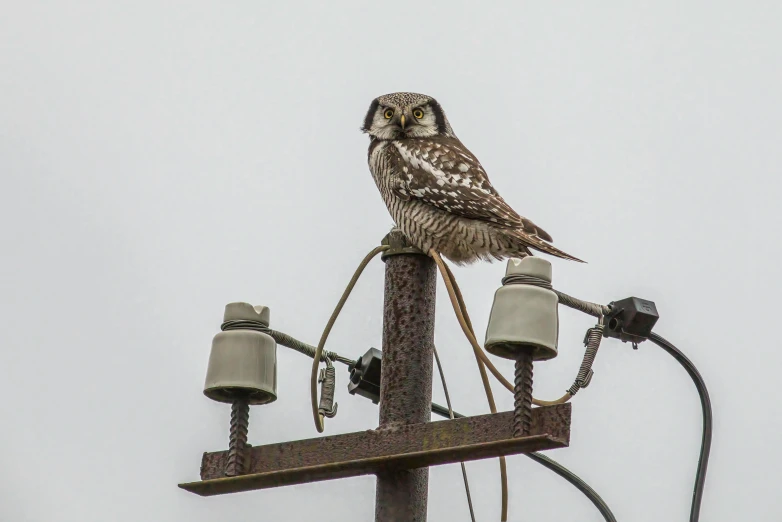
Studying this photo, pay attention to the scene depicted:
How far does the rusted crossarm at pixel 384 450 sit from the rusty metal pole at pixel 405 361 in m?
0.13

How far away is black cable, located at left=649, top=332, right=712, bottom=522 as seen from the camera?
480 cm

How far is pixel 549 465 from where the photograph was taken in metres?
4.89

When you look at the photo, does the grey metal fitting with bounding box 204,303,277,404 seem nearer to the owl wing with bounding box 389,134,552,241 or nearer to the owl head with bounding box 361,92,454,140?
the owl wing with bounding box 389,134,552,241

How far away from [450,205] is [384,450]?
2.46 meters

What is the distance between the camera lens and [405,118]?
732cm

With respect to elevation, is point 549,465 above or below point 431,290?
below

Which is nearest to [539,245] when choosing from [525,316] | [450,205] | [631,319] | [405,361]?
[450,205]

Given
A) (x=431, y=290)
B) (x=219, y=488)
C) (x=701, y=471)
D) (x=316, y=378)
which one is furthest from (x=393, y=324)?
(x=701, y=471)

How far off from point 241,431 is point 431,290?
0.99 m

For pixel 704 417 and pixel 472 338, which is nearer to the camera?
pixel 472 338

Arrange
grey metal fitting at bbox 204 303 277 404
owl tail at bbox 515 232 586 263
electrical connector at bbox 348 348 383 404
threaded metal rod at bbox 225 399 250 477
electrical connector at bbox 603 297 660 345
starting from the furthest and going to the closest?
owl tail at bbox 515 232 586 263 → electrical connector at bbox 348 348 383 404 → electrical connector at bbox 603 297 660 345 → grey metal fitting at bbox 204 303 277 404 → threaded metal rod at bbox 225 399 250 477

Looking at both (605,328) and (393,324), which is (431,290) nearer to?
(393,324)

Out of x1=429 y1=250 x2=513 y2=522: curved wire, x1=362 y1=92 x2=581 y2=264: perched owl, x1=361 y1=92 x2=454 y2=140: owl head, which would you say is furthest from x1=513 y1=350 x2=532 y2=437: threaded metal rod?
x1=361 y1=92 x2=454 y2=140: owl head

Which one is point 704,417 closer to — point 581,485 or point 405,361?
point 581,485
